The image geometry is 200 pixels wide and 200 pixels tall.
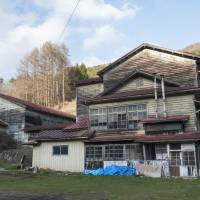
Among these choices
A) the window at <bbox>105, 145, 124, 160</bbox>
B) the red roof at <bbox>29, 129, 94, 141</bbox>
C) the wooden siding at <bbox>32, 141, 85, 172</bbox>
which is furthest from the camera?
the wooden siding at <bbox>32, 141, 85, 172</bbox>

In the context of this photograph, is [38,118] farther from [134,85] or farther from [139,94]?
[139,94]

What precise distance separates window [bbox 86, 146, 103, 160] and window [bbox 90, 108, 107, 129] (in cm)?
210

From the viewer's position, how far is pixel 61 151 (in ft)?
101

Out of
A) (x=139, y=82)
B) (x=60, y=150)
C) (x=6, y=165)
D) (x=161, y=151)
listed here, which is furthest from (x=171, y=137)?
(x=6, y=165)

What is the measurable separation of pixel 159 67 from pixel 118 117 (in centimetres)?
859

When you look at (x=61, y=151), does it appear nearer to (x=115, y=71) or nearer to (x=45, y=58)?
(x=115, y=71)

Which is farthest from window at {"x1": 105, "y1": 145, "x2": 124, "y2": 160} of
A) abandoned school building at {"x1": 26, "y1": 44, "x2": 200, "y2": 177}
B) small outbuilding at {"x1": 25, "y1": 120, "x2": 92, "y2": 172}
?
small outbuilding at {"x1": 25, "y1": 120, "x2": 92, "y2": 172}

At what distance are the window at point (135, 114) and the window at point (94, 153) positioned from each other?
3338 mm

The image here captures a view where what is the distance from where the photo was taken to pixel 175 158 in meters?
25.4

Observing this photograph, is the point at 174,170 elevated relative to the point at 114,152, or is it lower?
lower

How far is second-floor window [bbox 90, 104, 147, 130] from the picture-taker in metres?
29.0

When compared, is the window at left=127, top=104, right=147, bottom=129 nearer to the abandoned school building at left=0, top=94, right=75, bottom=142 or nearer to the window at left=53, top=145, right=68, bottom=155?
the window at left=53, top=145, right=68, bottom=155

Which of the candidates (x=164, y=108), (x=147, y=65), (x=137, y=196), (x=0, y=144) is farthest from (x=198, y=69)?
(x=0, y=144)

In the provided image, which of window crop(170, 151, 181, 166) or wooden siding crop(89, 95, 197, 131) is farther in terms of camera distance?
wooden siding crop(89, 95, 197, 131)
